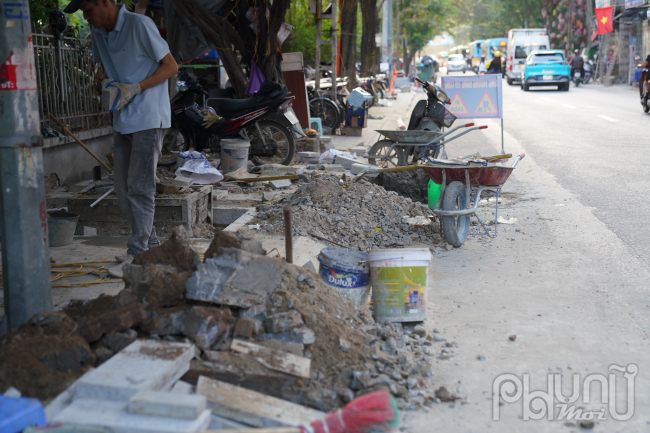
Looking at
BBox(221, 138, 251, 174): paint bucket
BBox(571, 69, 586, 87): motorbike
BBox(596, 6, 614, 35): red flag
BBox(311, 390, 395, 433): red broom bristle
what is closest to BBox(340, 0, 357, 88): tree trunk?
BBox(221, 138, 251, 174): paint bucket

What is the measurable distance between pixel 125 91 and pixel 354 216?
2761 millimetres

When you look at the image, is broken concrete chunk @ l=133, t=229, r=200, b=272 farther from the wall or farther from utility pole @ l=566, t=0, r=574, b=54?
utility pole @ l=566, t=0, r=574, b=54

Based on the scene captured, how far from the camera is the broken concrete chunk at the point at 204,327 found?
3074mm

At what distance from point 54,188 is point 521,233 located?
5.26m

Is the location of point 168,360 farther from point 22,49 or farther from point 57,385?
point 22,49

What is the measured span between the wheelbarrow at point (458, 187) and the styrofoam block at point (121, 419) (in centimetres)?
391

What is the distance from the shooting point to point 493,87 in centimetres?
1005

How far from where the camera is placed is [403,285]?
4098 mm

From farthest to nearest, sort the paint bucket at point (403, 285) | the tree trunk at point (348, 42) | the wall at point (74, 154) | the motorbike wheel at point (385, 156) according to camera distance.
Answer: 1. the tree trunk at point (348, 42)
2. the motorbike wheel at point (385, 156)
3. the wall at point (74, 154)
4. the paint bucket at point (403, 285)

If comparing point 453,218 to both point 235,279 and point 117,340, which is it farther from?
point 117,340

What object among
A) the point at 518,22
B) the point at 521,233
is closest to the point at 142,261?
the point at 521,233

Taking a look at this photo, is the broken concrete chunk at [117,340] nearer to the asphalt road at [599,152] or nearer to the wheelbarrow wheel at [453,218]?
the wheelbarrow wheel at [453,218]

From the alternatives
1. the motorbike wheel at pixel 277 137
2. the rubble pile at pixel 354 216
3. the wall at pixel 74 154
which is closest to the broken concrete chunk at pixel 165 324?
the rubble pile at pixel 354 216

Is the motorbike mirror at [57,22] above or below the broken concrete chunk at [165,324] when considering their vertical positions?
above
